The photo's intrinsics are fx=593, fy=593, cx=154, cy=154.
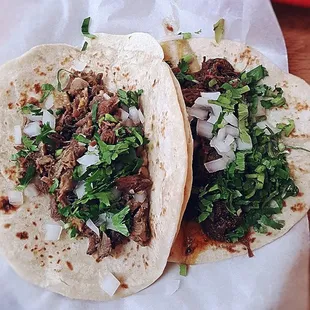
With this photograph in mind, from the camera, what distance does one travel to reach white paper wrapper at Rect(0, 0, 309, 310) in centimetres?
322

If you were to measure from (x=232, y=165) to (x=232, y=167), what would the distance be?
13mm

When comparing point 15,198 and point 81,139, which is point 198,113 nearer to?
point 81,139

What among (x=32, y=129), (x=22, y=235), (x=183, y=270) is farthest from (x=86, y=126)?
(x=183, y=270)

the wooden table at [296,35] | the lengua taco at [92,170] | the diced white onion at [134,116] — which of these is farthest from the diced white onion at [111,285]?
the wooden table at [296,35]

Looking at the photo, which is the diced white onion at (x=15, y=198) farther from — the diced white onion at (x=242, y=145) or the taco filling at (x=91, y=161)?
the diced white onion at (x=242, y=145)

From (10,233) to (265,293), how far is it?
142 cm

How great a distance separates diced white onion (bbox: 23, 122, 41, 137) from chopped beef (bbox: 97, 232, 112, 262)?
698mm

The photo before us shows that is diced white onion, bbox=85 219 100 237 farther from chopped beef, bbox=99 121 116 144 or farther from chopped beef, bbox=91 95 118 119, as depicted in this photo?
chopped beef, bbox=91 95 118 119

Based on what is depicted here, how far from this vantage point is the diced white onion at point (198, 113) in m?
3.22

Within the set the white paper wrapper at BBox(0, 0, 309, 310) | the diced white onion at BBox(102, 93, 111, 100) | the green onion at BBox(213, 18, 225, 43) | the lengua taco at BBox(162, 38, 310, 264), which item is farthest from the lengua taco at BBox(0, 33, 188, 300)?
the green onion at BBox(213, 18, 225, 43)

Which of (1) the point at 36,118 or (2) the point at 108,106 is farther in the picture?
(1) the point at 36,118

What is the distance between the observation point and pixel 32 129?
3361 mm

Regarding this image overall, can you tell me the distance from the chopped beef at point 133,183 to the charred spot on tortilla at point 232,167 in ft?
1.06

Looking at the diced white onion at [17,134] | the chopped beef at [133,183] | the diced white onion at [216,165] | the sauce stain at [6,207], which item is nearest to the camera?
the chopped beef at [133,183]
